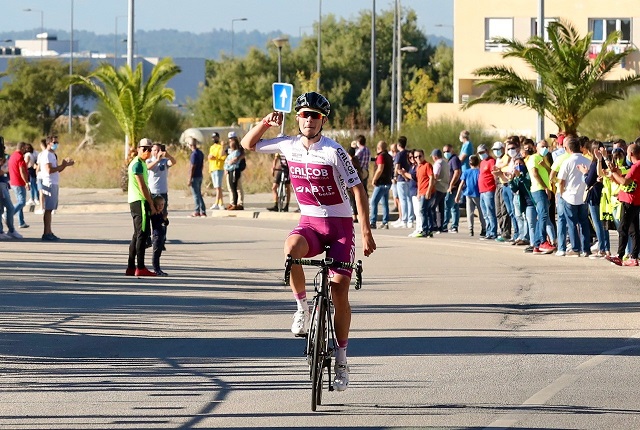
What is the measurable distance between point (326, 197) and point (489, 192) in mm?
15573

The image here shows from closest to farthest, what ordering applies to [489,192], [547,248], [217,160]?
1. [547,248]
2. [489,192]
3. [217,160]

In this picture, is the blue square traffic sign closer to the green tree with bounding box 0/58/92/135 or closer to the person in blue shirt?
the person in blue shirt

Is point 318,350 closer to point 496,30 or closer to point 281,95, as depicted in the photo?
point 281,95

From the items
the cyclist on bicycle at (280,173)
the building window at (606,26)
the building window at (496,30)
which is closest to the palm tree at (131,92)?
the cyclist on bicycle at (280,173)

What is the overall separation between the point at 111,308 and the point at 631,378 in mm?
6244

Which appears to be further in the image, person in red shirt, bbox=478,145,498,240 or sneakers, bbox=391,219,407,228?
sneakers, bbox=391,219,407,228

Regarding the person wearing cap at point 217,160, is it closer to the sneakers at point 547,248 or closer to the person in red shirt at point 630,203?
the sneakers at point 547,248

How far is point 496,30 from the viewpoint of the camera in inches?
2596

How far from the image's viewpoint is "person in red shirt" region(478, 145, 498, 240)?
2408 cm

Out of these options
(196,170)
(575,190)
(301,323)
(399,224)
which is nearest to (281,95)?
(196,170)

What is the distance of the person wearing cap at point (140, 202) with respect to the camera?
669 inches

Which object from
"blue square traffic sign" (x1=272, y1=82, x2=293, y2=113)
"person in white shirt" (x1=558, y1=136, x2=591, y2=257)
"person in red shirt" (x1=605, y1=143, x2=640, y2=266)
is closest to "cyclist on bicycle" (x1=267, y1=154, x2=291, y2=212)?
"blue square traffic sign" (x1=272, y1=82, x2=293, y2=113)

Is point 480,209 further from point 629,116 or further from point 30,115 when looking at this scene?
point 30,115

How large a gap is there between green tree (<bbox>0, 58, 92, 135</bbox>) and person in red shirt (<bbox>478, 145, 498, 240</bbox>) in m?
72.7
